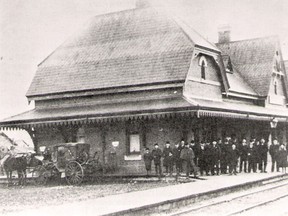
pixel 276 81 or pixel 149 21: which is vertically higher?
pixel 149 21

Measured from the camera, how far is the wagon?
20.3 m

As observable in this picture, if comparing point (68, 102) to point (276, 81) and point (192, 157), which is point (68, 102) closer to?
point (192, 157)

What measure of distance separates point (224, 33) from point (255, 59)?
4.11 meters

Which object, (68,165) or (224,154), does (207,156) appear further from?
(68,165)

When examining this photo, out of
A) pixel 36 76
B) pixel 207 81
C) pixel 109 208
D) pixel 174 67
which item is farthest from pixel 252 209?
pixel 36 76

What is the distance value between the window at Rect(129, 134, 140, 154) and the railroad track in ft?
25.6

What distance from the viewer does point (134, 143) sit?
2419 centimetres

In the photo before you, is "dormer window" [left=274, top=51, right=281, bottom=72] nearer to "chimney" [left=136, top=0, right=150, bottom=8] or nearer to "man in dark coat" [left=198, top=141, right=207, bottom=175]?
"chimney" [left=136, top=0, right=150, bottom=8]

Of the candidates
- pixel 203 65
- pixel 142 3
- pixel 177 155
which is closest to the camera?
pixel 177 155

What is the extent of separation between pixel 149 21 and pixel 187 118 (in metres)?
6.99

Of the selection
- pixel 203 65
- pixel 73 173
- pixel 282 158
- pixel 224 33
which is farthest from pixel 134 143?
pixel 224 33

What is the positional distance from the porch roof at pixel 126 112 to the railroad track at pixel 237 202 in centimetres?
512

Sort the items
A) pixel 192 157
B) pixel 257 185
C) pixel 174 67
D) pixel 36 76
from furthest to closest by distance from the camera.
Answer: pixel 36 76
pixel 174 67
pixel 192 157
pixel 257 185

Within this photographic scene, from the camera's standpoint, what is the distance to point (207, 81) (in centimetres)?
2614
